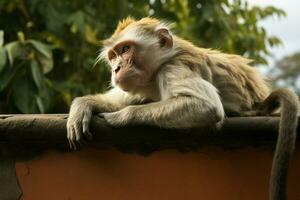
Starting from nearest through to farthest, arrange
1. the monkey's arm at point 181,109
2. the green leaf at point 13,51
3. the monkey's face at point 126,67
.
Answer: the monkey's arm at point 181,109 < the monkey's face at point 126,67 < the green leaf at point 13,51

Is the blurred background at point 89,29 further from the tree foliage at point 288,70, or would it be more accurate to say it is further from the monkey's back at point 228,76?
the tree foliage at point 288,70

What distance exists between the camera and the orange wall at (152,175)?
3635 millimetres

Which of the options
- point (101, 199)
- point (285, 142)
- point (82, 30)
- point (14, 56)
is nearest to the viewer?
point (285, 142)

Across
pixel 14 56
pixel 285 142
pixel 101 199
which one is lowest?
pixel 101 199

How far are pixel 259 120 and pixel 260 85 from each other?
1.32m

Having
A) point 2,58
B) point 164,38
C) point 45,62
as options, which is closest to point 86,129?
point 164,38

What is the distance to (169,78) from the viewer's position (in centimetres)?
430

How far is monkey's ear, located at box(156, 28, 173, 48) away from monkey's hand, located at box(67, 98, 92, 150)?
0.77 metres

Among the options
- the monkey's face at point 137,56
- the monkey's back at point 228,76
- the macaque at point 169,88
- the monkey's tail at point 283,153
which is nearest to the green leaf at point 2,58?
the macaque at point 169,88

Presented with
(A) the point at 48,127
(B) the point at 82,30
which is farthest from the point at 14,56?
(A) the point at 48,127

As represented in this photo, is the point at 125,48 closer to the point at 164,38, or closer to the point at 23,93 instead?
the point at 164,38

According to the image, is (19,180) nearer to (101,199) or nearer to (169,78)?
(101,199)

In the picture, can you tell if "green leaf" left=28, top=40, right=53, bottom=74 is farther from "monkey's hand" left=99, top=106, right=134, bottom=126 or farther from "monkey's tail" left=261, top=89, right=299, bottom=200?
"monkey's tail" left=261, top=89, right=299, bottom=200

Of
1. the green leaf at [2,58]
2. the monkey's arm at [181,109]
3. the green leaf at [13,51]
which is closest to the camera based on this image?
the monkey's arm at [181,109]
